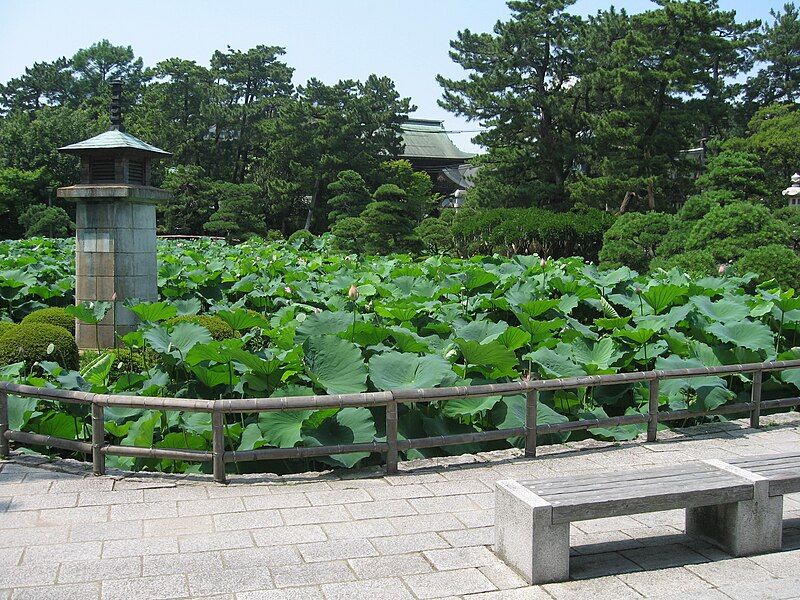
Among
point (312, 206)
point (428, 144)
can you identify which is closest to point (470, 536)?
point (312, 206)

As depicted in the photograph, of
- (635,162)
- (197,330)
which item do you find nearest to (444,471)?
(197,330)

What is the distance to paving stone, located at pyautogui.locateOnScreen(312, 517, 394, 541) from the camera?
11.8 ft

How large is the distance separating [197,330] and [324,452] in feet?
5.82

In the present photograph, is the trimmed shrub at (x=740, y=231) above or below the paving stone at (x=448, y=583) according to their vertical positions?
above

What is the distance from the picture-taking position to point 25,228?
30.9 metres

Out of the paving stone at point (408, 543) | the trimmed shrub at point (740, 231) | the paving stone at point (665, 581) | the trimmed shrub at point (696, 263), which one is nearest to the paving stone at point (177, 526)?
the paving stone at point (408, 543)

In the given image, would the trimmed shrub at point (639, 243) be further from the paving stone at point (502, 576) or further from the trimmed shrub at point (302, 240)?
the paving stone at point (502, 576)

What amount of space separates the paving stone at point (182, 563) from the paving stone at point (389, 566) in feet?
1.87

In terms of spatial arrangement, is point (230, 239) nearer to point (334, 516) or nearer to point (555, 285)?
point (555, 285)

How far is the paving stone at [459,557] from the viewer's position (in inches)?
129

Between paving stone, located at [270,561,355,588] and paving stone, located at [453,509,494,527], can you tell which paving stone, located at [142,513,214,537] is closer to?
paving stone, located at [270,561,355,588]

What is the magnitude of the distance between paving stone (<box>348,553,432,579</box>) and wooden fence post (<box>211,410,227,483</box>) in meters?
1.31

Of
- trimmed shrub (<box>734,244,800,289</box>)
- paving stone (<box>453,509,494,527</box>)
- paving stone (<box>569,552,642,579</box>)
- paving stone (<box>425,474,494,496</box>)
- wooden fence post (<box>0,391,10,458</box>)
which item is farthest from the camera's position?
trimmed shrub (<box>734,244,800,289</box>)

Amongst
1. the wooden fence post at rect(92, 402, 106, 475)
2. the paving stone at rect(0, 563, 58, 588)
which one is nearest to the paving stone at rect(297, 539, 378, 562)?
the paving stone at rect(0, 563, 58, 588)
